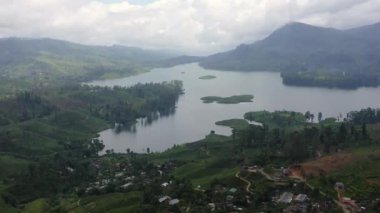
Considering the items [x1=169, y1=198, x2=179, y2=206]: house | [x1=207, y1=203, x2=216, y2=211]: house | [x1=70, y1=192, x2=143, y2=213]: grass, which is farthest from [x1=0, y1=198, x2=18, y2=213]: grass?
[x1=207, y1=203, x2=216, y2=211]: house

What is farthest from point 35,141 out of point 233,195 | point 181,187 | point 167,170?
point 233,195

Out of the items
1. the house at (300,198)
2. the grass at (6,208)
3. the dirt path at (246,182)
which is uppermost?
the house at (300,198)

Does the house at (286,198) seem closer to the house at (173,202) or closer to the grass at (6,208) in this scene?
the house at (173,202)

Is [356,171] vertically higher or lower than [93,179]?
higher

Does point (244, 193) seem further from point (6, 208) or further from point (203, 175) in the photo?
point (6, 208)

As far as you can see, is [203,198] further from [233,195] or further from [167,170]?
[167,170]

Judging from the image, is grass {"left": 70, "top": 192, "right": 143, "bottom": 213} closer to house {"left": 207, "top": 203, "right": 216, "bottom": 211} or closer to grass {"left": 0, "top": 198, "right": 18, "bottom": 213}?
house {"left": 207, "top": 203, "right": 216, "bottom": 211}

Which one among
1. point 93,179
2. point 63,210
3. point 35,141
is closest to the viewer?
point 63,210

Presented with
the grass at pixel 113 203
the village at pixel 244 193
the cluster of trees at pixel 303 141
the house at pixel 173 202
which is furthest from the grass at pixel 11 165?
the house at pixel 173 202
